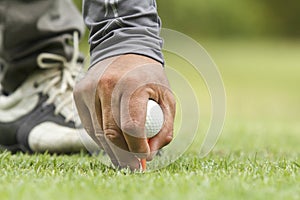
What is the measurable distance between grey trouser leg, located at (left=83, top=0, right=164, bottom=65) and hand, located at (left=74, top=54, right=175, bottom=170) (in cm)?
3

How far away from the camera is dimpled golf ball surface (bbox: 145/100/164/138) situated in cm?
130

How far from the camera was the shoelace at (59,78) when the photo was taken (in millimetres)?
2076

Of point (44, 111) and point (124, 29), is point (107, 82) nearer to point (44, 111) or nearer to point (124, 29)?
point (124, 29)

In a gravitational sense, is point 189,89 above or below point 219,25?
below

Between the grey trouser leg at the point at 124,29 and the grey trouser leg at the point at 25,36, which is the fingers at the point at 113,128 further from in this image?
the grey trouser leg at the point at 25,36

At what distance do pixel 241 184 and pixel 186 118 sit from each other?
0.42 m

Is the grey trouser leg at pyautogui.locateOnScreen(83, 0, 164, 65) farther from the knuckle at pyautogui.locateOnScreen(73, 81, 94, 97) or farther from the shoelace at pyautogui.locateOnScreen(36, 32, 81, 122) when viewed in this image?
the shoelace at pyautogui.locateOnScreen(36, 32, 81, 122)

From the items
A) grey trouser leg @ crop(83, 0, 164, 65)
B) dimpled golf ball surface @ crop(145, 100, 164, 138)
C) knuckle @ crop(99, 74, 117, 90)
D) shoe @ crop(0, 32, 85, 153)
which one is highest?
grey trouser leg @ crop(83, 0, 164, 65)

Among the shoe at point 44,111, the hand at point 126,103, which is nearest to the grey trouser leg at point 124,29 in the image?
the hand at point 126,103

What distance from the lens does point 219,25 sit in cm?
1802

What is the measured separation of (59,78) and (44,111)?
0.13m

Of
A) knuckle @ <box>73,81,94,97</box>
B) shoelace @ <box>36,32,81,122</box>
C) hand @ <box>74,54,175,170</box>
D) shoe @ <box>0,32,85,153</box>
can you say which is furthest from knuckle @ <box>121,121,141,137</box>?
shoelace @ <box>36,32,81,122</box>

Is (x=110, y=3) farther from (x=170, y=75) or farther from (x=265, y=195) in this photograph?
(x=265, y=195)

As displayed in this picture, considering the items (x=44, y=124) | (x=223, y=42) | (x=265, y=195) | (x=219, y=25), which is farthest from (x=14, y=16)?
(x=219, y=25)
